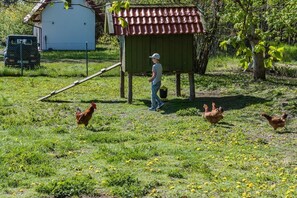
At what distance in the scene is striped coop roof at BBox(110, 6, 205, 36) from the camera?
1759 centimetres

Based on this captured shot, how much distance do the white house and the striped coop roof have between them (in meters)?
32.5

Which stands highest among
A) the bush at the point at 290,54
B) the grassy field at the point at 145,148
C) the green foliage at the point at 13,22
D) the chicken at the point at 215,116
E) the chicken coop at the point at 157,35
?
the green foliage at the point at 13,22

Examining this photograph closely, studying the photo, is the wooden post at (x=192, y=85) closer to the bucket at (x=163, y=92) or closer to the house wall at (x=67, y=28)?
the bucket at (x=163, y=92)

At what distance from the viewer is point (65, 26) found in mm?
51188

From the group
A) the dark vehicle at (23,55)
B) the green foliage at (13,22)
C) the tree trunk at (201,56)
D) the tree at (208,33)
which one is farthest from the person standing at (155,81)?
the green foliage at (13,22)

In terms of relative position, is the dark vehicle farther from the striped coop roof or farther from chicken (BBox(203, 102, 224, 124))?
chicken (BBox(203, 102, 224, 124))

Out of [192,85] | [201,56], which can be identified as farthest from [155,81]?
[201,56]

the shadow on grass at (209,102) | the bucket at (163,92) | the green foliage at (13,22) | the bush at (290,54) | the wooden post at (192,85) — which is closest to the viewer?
the shadow on grass at (209,102)

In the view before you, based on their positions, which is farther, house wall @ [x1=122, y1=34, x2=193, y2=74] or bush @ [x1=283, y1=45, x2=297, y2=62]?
bush @ [x1=283, y1=45, x2=297, y2=62]

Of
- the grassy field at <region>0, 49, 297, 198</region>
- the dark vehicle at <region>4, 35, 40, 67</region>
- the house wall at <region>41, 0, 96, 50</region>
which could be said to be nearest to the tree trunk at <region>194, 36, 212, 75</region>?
A: the grassy field at <region>0, 49, 297, 198</region>

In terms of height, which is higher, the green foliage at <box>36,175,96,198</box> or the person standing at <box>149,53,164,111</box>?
the person standing at <box>149,53,164,111</box>

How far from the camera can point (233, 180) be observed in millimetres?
8719

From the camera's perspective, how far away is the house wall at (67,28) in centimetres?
5041

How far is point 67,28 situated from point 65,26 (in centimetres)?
25
